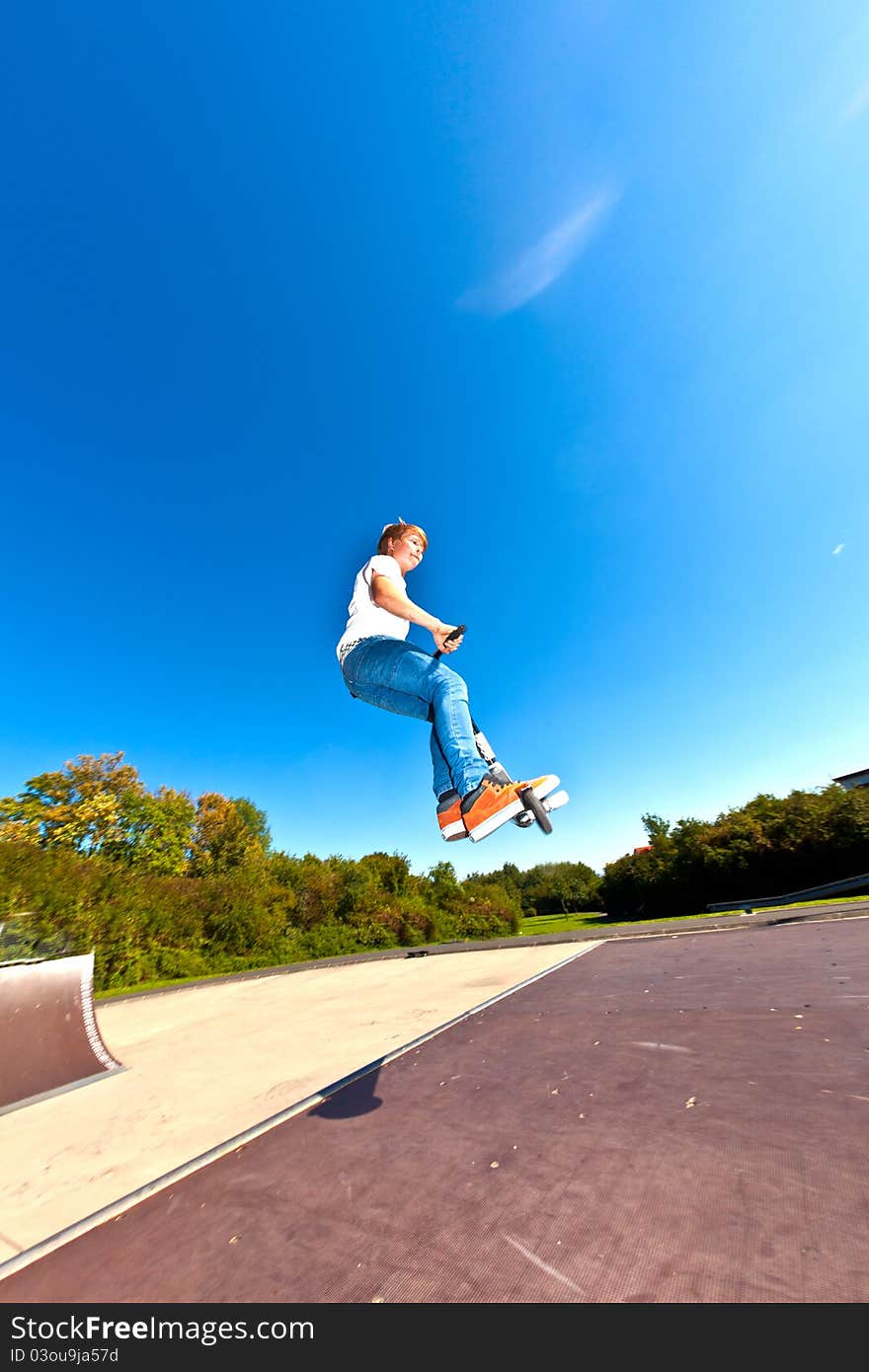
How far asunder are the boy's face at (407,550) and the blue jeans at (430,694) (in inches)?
23.7

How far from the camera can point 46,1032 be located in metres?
3.43

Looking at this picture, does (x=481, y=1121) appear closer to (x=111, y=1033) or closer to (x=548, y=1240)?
(x=548, y=1240)

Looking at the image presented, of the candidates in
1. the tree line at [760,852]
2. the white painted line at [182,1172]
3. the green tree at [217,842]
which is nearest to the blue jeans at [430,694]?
the white painted line at [182,1172]

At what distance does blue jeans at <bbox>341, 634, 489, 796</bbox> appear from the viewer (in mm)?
2422

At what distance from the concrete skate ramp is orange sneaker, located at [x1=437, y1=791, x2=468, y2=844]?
325 centimetres

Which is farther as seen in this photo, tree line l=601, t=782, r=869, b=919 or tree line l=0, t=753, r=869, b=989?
tree line l=601, t=782, r=869, b=919

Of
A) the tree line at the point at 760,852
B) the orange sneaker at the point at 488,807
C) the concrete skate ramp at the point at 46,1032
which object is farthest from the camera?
the tree line at the point at 760,852

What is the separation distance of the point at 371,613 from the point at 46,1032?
3.85 meters

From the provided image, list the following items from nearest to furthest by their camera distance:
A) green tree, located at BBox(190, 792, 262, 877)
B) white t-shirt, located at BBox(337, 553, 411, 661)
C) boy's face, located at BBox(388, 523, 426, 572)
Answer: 1. white t-shirt, located at BBox(337, 553, 411, 661)
2. boy's face, located at BBox(388, 523, 426, 572)
3. green tree, located at BBox(190, 792, 262, 877)

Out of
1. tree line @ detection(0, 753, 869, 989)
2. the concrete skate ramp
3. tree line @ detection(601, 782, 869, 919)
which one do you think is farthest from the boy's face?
tree line @ detection(601, 782, 869, 919)

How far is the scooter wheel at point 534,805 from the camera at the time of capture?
235cm

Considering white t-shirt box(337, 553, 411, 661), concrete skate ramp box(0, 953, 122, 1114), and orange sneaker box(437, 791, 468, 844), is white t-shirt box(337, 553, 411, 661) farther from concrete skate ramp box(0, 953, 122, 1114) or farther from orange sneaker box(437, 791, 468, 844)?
concrete skate ramp box(0, 953, 122, 1114)

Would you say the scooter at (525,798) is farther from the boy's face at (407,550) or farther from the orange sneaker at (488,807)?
the boy's face at (407,550)
